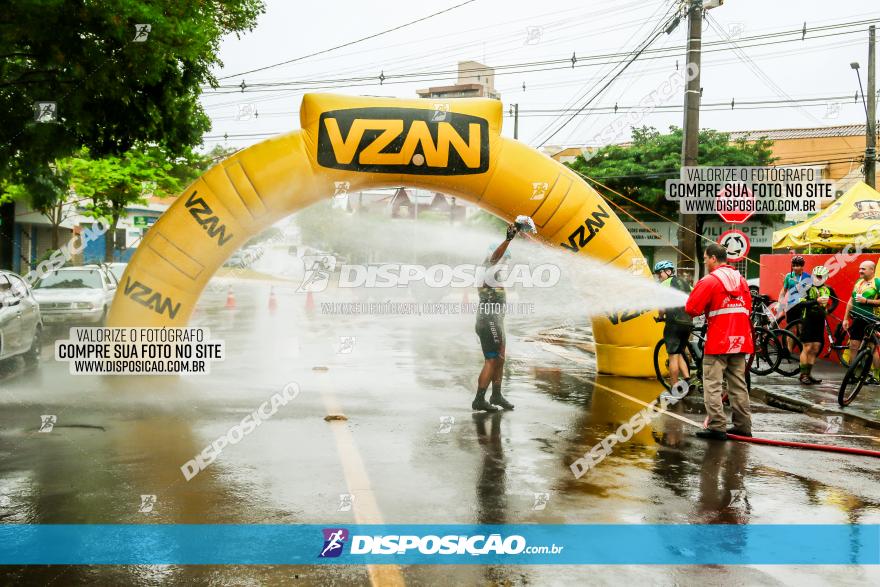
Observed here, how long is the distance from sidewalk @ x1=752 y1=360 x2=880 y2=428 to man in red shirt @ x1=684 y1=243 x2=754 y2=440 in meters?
2.33

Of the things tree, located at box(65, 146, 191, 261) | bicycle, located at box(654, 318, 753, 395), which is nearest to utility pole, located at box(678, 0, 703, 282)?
bicycle, located at box(654, 318, 753, 395)

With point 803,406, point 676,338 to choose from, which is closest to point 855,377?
point 803,406

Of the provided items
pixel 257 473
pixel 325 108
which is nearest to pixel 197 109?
pixel 325 108

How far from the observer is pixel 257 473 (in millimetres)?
6305

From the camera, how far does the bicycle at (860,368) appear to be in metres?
9.91

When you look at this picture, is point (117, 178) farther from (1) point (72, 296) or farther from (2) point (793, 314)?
(2) point (793, 314)

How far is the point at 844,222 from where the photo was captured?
1644cm

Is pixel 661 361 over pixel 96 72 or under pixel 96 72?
under

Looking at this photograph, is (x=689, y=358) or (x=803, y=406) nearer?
(x=803, y=406)

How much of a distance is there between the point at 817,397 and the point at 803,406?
30.4 inches

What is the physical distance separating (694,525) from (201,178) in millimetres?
7417

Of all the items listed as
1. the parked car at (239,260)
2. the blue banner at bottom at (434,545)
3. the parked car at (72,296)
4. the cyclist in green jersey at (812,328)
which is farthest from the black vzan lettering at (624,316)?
the parked car at (72,296)

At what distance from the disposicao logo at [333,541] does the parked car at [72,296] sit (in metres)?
13.8

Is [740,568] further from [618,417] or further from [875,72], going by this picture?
[875,72]
